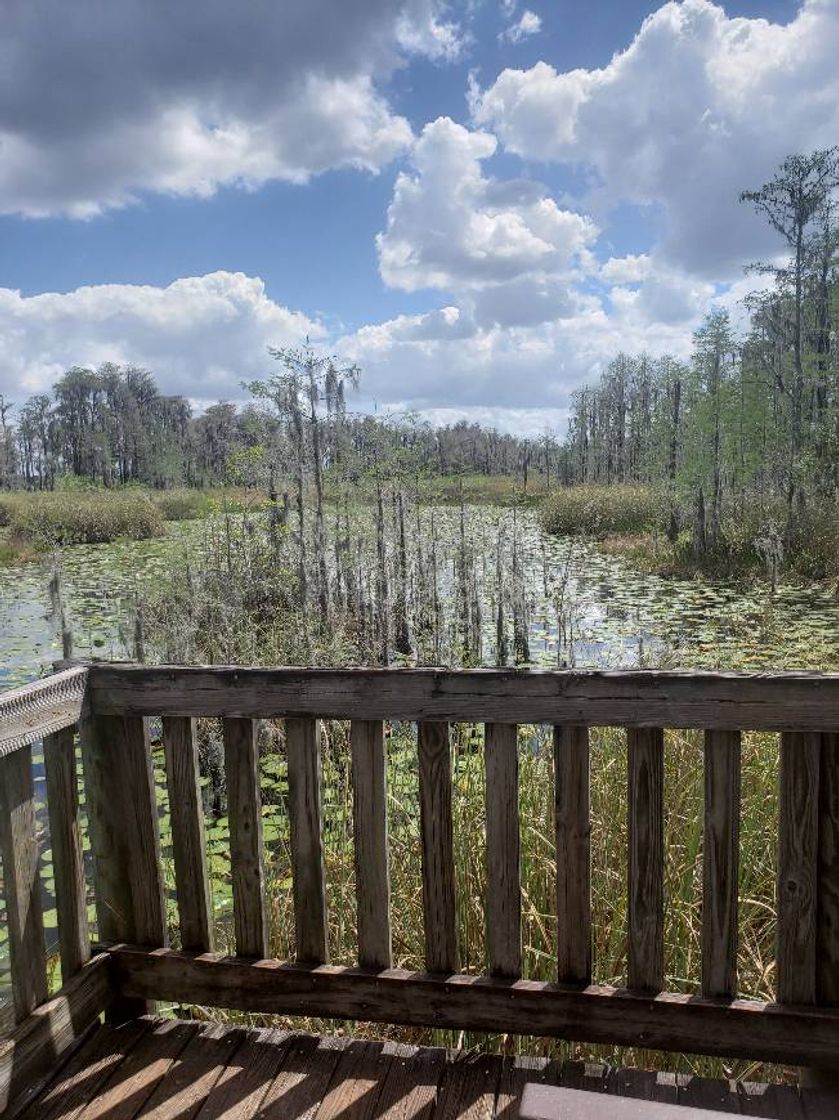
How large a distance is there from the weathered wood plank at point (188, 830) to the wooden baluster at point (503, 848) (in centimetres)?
72

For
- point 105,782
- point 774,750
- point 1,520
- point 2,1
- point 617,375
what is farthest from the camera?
point 617,375

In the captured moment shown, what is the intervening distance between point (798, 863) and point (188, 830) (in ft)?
4.60

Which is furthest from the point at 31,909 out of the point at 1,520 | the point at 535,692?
the point at 1,520

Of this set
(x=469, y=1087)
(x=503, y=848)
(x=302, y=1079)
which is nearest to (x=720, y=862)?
(x=503, y=848)

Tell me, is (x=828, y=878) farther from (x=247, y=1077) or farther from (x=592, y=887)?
(x=247, y=1077)

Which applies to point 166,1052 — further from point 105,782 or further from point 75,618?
point 75,618

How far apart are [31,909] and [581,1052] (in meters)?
1.58

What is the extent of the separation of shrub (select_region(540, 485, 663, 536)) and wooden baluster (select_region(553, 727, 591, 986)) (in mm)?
17761

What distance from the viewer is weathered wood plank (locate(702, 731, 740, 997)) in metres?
1.67

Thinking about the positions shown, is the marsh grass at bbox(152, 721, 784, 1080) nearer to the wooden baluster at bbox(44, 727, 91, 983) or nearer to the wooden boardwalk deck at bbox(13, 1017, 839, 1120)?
the wooden boardwalk deck at bbox(13, 1017, 839, 1120)

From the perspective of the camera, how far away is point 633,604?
9875 millimetres

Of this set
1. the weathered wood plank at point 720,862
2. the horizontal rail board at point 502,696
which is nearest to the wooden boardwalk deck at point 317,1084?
the weathered wood plank at point 720,862

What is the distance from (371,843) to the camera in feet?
6.06

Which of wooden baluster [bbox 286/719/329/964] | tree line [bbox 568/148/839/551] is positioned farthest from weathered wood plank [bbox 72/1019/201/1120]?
tree line [bbox 568/148/839/551]
